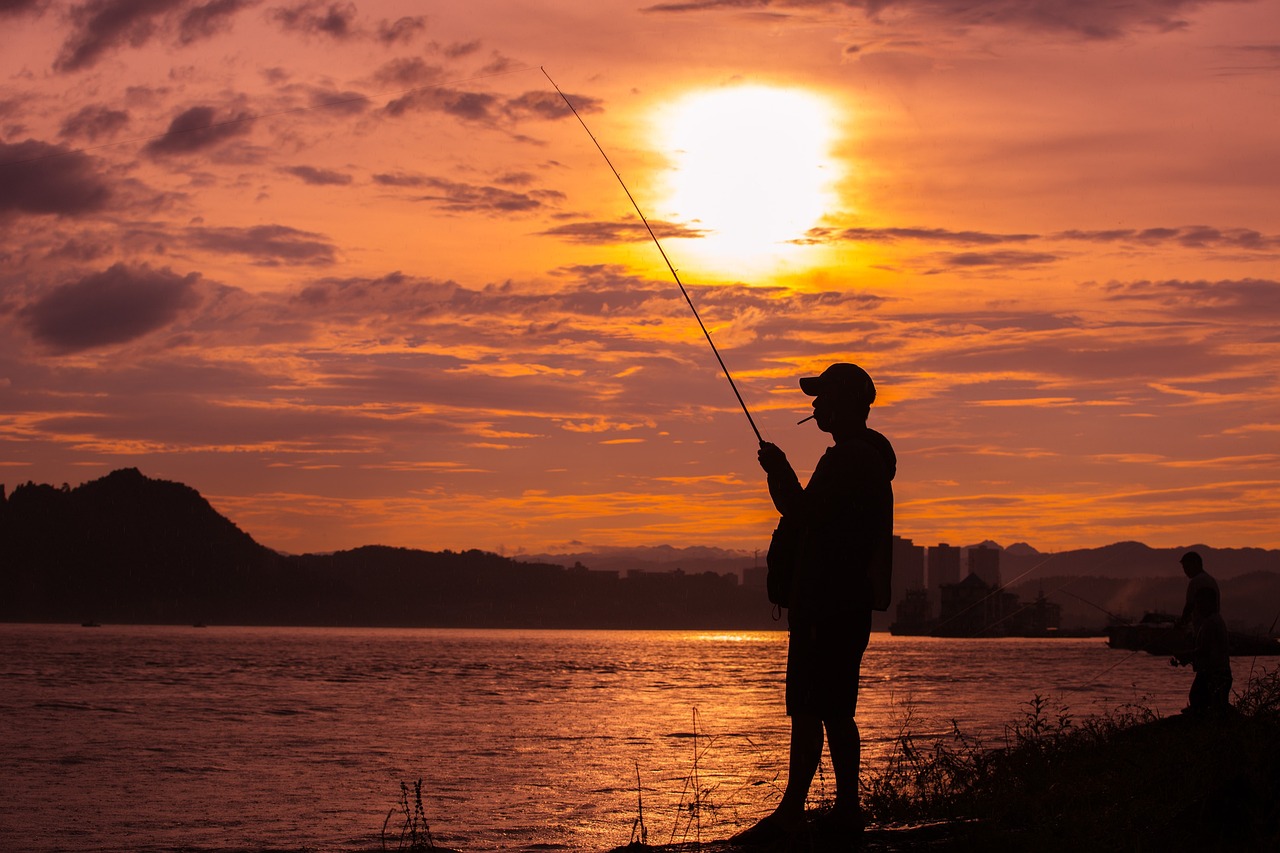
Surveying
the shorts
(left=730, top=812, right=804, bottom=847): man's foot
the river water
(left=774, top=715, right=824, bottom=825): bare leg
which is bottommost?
the river water

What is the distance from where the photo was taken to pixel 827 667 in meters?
6.35

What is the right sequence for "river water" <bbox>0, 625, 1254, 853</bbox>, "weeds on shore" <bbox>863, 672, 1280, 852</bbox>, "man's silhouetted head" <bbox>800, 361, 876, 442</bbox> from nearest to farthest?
"weeds on shore" <bbox>863, 672, 1280, 852</bbox>
"man's silhouetted head" <bbox>800, 361, 876, 442</bbox>
"river water" <bbox>0, 625, 1254, 853</bbox>

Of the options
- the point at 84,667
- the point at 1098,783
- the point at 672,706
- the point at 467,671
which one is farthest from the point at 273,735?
the point at 84,667

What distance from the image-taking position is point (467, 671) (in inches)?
3241

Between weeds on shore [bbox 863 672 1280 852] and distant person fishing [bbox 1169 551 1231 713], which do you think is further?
distant person fishing [bbox 1169 551 1231 713]

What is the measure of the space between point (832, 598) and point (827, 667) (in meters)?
0.33

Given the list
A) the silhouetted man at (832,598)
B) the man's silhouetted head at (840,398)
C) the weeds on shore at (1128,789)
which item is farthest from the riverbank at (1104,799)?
the man's silhouetted head at (840,398)

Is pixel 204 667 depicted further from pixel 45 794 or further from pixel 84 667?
pixel 45 794

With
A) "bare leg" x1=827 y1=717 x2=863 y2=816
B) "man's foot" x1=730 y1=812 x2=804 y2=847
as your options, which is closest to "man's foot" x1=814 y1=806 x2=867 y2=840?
"bare leg" x1=827 y1=717 x2=863 y2=816

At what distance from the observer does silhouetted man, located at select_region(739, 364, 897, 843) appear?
20.9 feet

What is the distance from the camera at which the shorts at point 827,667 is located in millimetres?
6352

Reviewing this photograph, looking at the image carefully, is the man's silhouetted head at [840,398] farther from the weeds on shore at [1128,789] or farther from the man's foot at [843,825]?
the weeds on shore at [1128,789]

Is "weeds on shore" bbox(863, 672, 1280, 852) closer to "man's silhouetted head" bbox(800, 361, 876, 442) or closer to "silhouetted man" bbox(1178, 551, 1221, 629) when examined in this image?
"silhouetted man" bbox(1178, 551, 1221, 629)

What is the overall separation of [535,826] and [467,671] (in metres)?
68.8
